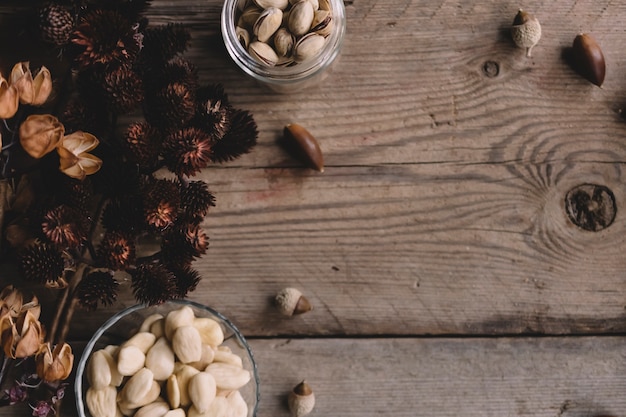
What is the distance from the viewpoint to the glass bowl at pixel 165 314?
945 millimetres

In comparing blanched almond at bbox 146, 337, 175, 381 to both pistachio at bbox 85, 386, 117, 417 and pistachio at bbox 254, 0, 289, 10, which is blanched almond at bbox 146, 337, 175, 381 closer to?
pistachio at bbox 85, 386, 117, 417

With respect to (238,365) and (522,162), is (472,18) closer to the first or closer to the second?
(522,162)

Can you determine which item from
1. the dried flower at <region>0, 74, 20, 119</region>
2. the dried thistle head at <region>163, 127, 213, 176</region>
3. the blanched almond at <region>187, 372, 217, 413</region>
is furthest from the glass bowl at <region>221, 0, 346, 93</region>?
the blanched almond at <region>187, 372, 217, 413</region>

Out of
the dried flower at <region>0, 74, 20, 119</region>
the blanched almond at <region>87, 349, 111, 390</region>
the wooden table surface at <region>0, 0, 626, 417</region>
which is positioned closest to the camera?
the dried flower at <region>0, 74, 20, 119</region>

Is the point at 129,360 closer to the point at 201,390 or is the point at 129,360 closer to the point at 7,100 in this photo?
the point at 201,390

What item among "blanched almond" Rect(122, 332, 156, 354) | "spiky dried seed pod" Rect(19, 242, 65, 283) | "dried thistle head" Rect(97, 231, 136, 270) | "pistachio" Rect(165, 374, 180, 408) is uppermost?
"dried thistle head" Rect(97, 231, 136, 270)

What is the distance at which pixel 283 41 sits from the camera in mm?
922

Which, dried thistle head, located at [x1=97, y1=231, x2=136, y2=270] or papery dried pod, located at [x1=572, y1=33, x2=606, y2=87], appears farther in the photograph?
papery dried pod, located at [x1=572, y1=33, x2=606, y2=87]

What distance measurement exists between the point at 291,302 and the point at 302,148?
0.62 ft

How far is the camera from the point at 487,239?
102cm

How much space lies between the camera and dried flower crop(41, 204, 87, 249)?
0.80 m

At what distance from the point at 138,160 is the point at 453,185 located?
400 mm

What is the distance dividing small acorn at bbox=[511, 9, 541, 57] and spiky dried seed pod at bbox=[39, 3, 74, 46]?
529 millimetres

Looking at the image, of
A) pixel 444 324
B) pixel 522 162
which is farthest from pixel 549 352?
pixel 522 162
